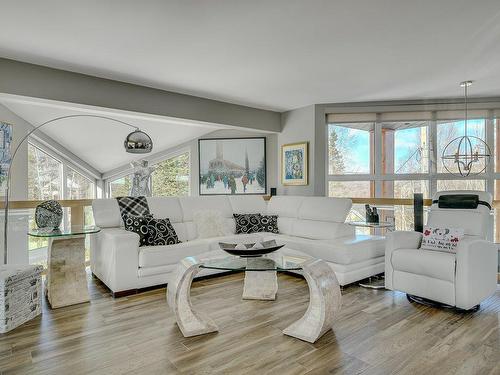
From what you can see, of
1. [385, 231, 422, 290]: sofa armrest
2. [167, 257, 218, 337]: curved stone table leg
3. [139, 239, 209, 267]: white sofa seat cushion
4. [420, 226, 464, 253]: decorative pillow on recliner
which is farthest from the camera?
[139, 239, 209, 267]: white sofa seat cushion

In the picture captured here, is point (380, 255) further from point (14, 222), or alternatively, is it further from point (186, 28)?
point (14, 222)

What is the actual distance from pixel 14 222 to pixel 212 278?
2341mm

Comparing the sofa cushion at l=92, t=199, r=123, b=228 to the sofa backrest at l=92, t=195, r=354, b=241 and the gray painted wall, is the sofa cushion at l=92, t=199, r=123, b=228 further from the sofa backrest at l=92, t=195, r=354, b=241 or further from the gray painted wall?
the gray painted wall

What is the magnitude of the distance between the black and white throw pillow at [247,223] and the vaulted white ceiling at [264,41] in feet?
5.90

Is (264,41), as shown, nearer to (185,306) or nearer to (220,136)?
(185,306)

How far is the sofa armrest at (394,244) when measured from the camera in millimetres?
3379

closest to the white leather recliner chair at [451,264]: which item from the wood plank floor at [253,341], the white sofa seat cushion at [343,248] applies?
the wood plank floor at [253,341]

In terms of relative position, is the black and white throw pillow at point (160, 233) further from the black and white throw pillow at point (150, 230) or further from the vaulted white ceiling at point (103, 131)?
the vaulted white ceiling at point (103, 131)

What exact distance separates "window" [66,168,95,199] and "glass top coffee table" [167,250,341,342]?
16.5 feet

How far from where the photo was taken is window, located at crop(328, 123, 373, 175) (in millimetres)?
5445

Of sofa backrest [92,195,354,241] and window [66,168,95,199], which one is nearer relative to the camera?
sofa backrest [92,195,354,241]

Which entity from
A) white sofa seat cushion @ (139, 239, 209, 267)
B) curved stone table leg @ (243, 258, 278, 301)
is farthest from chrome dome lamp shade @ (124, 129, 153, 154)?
curved stone table leg @ (243, 258, 278, 301)

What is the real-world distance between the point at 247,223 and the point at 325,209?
1109 mm

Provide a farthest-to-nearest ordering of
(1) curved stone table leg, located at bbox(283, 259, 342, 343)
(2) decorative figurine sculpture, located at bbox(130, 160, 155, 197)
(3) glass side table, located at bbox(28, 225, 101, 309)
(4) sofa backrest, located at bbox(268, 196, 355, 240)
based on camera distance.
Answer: (2) decorative figurine sculpture, located at bbox(130, 160, 155, 197) → (4) sofa backrest, located at bbox(268, 196, 355, 240) → (3) glass side table, located at bbox(28, 225, 101, 309) → (1) curved stone table leg, located at bbox(283, 259, 342, 343)
